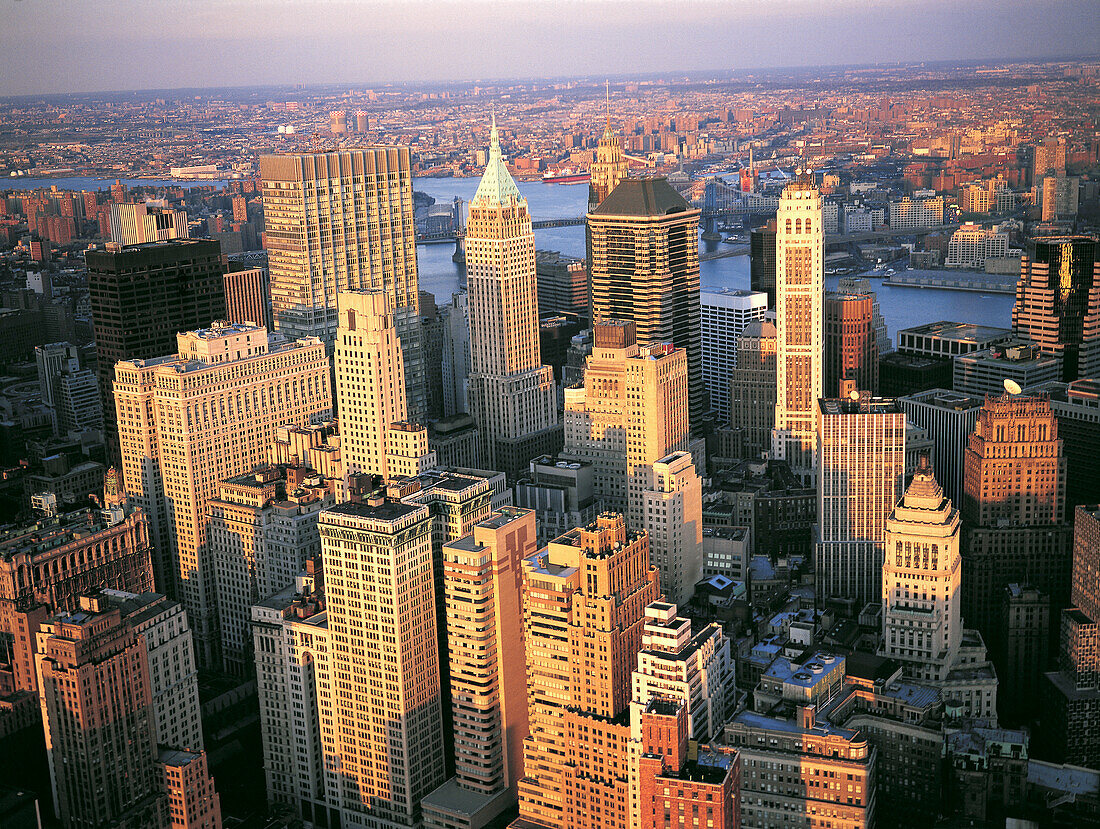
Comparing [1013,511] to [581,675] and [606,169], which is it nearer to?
[581,675]

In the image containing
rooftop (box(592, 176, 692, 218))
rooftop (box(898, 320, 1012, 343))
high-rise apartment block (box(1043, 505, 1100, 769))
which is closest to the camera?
high-rise apartment block (box(1043, 505, 1100, 769))

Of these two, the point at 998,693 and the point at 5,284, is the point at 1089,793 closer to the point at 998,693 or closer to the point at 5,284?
the point at 998,693

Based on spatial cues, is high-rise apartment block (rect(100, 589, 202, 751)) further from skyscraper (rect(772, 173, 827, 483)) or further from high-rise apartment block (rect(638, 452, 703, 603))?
skyscraper (rect(772, 173, 827, 483))

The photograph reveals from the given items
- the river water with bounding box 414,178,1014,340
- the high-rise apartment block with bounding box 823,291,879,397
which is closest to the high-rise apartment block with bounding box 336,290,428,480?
the high-rise apartment block with bounding box 823,291,879,397

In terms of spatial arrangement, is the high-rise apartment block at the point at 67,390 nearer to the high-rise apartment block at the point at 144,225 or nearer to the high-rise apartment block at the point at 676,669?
the high-rise apartment block at the point at 144,225

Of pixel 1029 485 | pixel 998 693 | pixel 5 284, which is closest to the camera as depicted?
pixel 998 693

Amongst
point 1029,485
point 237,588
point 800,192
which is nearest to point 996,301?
point 800,192
